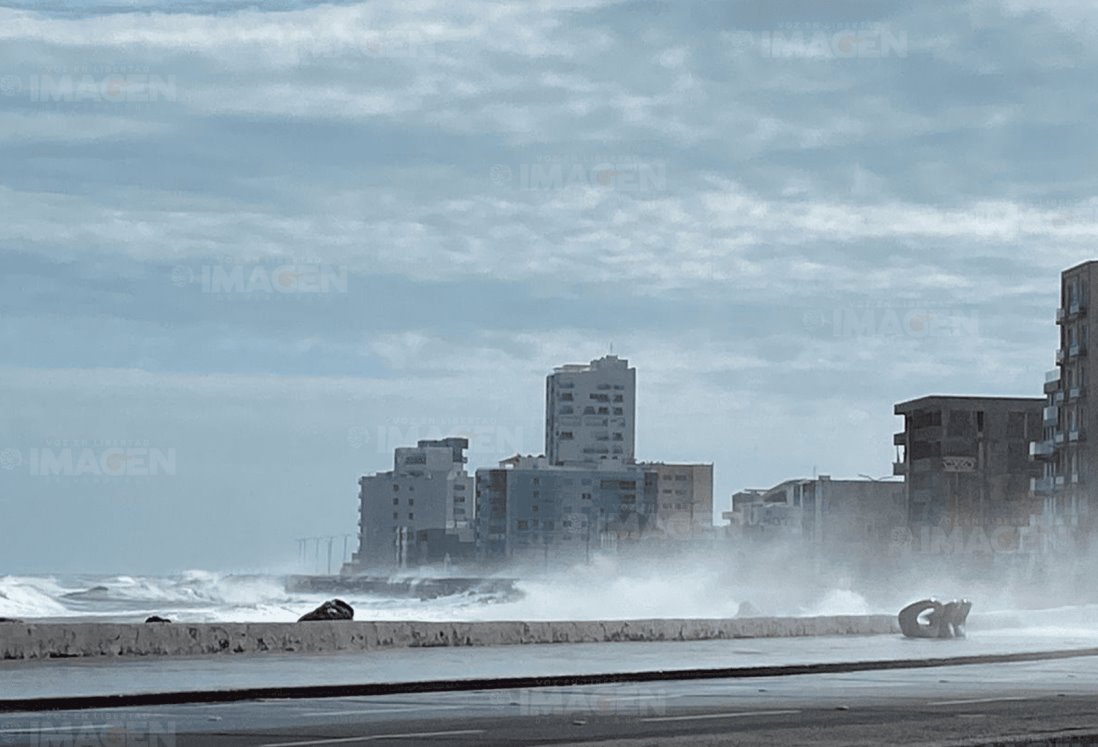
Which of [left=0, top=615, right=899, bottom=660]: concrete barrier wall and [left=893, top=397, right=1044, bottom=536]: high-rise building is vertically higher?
[left=893, top=397, right=1044, bottom=536]: high-rise building

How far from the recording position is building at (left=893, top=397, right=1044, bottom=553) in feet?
507

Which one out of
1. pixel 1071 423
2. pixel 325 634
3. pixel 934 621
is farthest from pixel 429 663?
pixel 1071 423

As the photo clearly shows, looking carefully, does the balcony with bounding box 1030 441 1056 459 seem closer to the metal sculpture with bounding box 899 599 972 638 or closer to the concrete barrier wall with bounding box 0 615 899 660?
the metal sculpture with bounding box 899 599 972 638

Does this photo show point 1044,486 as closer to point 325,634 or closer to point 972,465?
point 972,465

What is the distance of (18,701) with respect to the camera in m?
17.7

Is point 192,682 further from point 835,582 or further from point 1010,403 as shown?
point 835,582

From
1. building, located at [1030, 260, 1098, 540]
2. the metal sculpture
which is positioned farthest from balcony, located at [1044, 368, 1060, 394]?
the metal sculpture

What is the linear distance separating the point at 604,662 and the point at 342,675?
517cm

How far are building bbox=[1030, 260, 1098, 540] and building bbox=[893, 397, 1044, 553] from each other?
19.9 m

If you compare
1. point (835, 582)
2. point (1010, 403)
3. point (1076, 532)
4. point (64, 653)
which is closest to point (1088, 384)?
point (1076, 532)

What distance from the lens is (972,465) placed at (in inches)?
6161

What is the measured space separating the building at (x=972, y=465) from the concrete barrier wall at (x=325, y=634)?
395 feet

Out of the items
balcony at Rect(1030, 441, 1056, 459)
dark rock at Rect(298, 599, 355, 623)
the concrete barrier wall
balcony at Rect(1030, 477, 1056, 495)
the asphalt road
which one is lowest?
the asphalt road

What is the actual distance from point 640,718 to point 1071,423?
4580 inches
